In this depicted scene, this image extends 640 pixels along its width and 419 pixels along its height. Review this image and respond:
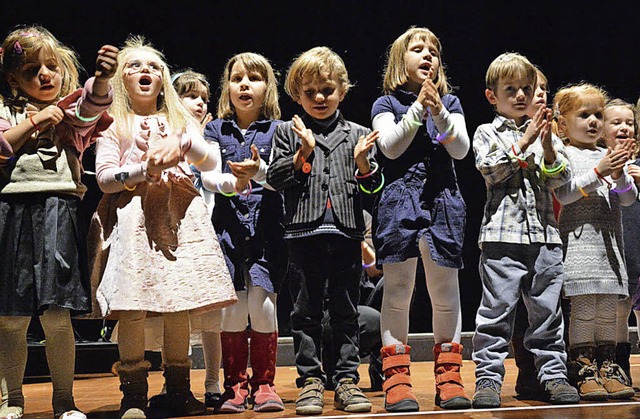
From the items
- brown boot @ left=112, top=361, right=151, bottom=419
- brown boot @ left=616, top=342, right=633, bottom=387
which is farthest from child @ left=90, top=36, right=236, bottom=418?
brown boot @ left=616, top=342, right=633, bottom=387

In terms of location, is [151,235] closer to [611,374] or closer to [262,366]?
[262,366]

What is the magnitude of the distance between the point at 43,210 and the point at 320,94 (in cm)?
93

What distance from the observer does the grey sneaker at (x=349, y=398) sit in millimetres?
2312

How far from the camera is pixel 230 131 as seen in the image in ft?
9.01

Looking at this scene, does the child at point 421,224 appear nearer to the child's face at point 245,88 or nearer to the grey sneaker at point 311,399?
the grey sneaker at point 311,399

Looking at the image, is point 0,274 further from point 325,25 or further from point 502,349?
point 325,25

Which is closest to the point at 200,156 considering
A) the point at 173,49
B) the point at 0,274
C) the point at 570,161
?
the point at 0,274

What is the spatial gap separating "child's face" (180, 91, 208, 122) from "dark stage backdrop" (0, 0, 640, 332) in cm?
147

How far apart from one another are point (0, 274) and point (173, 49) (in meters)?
2.66

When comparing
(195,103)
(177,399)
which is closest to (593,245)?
(177,399)

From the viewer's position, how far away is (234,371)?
2.54 meters

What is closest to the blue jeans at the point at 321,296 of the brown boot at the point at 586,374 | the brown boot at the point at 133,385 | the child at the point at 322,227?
the child at the point at 322,227

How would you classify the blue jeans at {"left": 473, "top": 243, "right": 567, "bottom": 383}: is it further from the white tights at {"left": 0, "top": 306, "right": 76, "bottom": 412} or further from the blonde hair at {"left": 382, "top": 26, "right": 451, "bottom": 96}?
the white tights at {"left": 0, "top": 306, "right": 76, "bottom": 412}

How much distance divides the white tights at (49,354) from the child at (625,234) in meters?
1.94
